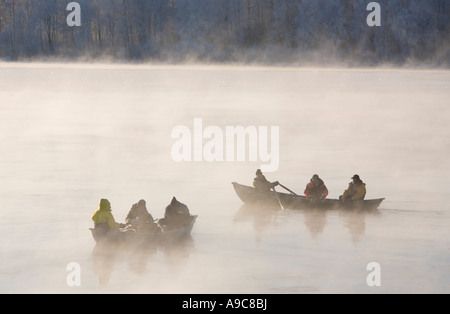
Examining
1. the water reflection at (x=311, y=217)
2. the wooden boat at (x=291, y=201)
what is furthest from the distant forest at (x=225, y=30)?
the water reflection at (x=311, y=217)

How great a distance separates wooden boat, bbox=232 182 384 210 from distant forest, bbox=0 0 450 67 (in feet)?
254

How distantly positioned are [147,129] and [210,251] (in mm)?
31360

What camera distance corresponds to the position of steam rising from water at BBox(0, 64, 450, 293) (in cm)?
1745

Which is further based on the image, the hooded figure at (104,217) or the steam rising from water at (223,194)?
the hooded figure at (104,217)

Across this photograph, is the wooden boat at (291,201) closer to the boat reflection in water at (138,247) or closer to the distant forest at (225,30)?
the boat reflection in water at (138,247)

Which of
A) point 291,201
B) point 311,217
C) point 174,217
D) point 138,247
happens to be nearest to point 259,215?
point 291,201

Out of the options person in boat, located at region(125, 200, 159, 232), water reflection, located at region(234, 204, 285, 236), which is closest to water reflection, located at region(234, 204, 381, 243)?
water reflection, located at region(234, 204, 285, 236)

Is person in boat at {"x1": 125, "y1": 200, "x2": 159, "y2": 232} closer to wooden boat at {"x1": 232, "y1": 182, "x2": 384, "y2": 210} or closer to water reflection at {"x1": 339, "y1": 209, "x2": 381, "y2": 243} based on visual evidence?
water reflection at {"x1": 339, "y1": 209, "x2": 381, "y2": 243}

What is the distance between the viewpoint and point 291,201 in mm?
24109

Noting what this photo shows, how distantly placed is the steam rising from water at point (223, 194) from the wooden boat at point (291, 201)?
0.92 feet

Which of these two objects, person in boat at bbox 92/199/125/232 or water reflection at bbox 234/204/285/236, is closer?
person in boat at bbox 92/199/125/232

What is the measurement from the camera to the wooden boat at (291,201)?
23.6 metres

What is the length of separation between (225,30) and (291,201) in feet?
271
